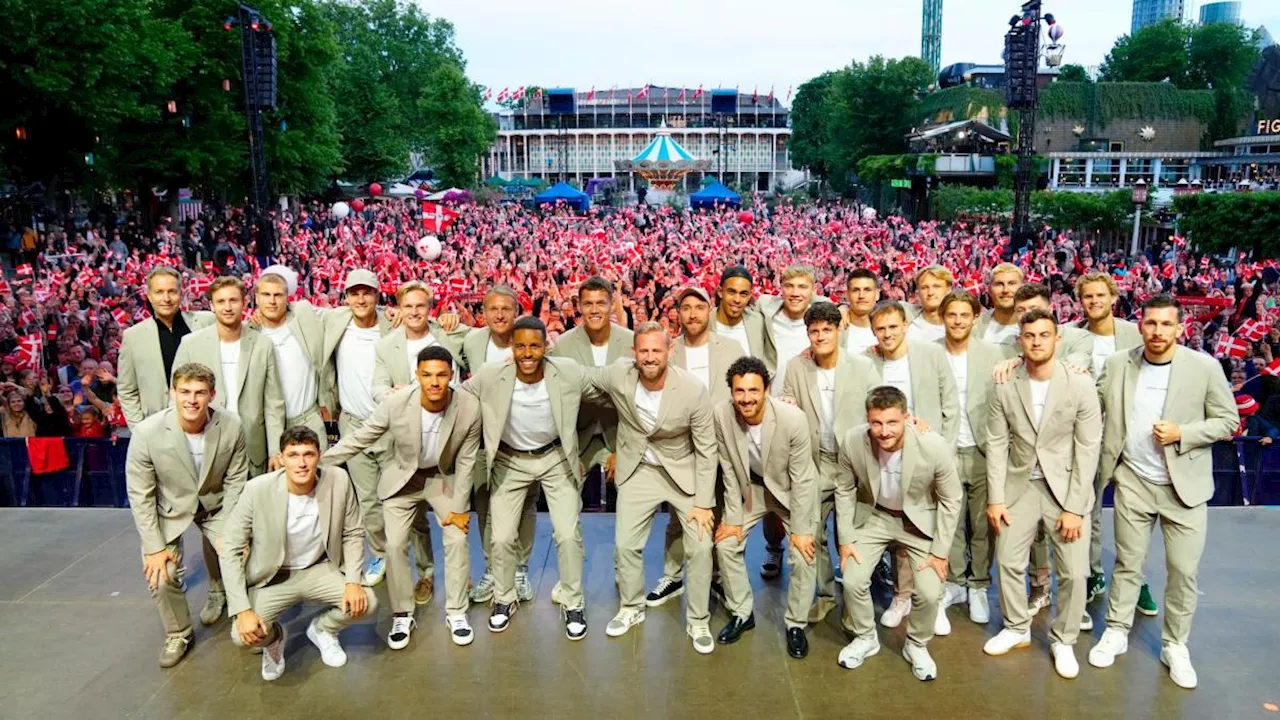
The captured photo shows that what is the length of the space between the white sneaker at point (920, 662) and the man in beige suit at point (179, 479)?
3.33m

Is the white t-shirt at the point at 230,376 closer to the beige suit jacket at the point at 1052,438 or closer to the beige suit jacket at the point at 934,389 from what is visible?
the beige suit jacket at the point at 934,389

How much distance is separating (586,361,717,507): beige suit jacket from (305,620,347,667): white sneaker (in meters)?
1.56

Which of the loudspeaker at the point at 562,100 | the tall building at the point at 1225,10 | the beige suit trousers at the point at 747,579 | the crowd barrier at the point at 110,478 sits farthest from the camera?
the tall building at the point at 1225,10

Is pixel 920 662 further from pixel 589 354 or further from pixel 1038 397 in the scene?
pixel 589 354

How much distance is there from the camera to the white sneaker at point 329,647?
4.24 m

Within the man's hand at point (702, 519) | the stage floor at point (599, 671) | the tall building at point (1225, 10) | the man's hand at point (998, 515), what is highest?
the tall building at point (1225, 10)

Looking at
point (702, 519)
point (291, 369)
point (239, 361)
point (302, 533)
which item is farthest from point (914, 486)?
point (239, 361)

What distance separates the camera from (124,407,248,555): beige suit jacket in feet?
13.6

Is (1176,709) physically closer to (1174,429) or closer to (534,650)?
(1174,429)

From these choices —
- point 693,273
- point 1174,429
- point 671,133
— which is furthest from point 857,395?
point 671,133

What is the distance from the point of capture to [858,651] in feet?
13.8

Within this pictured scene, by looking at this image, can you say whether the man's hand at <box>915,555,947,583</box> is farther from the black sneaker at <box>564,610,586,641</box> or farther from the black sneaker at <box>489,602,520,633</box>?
the black sneaker at <box>489,602,520,633</box>

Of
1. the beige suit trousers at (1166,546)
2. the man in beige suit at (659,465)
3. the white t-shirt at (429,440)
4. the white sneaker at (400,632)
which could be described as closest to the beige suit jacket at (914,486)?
the man in beige suit at (659,465)

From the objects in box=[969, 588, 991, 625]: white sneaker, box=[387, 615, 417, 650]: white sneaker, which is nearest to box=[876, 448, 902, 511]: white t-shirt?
box=[969, 588, 991, 625]: white sneaker
